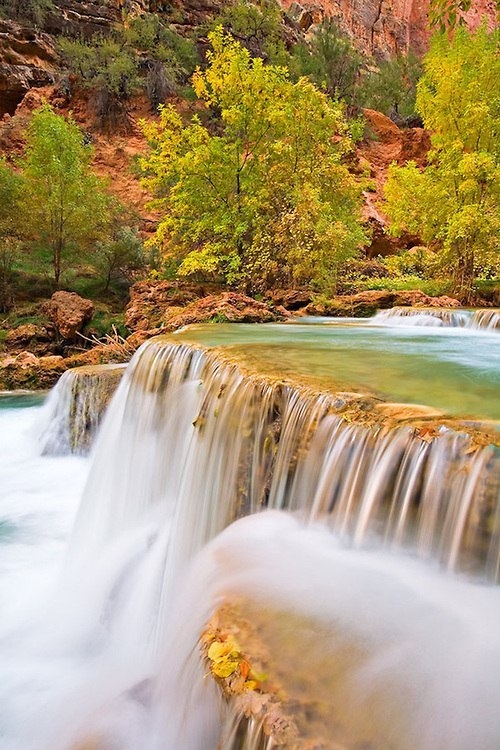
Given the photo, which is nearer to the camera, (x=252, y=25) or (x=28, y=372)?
(x=28, y=372)

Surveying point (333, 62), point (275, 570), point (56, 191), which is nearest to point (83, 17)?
point (333, 62)

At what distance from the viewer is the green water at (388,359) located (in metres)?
3.78

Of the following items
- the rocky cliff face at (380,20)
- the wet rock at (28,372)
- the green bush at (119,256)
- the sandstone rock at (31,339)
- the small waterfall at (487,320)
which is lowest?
the wet rock at (28,372)

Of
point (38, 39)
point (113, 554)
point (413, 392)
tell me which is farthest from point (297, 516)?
point (38, 39)

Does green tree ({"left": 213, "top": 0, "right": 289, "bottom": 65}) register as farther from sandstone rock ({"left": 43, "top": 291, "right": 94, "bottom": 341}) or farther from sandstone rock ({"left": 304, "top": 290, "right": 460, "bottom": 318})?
sandstone rock ({"left": 304, "top": 290, "right": 460, "bottom": 318})

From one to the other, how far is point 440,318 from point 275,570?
8908 millimetres

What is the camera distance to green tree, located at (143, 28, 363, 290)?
13.5 metres

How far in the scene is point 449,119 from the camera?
559 inches

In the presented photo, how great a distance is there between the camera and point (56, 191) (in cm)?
1562

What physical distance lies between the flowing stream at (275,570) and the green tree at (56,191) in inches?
520

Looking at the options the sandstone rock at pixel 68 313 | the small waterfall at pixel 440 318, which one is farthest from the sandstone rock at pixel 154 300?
the small waterfall at pixel 440 318

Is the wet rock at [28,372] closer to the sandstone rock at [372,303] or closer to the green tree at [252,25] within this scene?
the sandstone rock at [372,303]

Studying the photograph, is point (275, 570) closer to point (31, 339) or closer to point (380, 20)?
point (31, 339)

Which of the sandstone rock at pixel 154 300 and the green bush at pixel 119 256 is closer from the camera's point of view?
the sandstone rock at pixel 154 300
